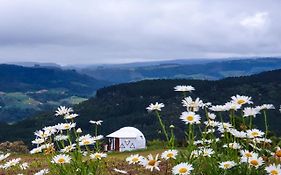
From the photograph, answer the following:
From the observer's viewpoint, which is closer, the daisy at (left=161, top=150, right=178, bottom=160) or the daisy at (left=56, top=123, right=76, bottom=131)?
the daisy at (left=161, top=150, right=178, bottom=160)

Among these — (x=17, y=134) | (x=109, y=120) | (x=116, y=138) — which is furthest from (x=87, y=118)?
(x=116, y=138)

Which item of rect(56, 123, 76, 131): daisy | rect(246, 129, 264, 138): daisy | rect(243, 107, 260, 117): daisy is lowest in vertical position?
rect(56, 123, 76, 131): daisy

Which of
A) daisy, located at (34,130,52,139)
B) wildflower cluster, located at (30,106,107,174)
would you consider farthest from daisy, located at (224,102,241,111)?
daisy, located at (34,130,52,139)

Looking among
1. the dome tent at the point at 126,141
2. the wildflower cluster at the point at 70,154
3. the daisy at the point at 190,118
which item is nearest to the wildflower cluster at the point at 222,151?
the daisy at the point at 190,118

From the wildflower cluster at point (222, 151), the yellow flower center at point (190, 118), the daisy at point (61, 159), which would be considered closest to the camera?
the wildflower cluster at point (222, 151)

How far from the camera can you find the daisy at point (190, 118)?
18.1ft

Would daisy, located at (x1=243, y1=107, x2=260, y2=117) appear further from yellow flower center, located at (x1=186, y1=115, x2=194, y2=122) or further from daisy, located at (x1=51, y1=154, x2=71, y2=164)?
daisy, located at (x1=51, y1=154, x2=71, y2=164)

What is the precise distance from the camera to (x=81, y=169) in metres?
5.92

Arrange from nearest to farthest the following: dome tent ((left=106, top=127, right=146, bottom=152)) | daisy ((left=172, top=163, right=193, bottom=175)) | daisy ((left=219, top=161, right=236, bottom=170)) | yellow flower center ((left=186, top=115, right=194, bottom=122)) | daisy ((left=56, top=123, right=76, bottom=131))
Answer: daisy ((left=172, top=163, right=193, bottom=175)) → daisy ((left=219, top=161, right=236, bottom=170)) → yellow flower center ((left=186, top=115, right=194, bottom=122)) → daisy ((left=56, top=123, right=76, bottom=131)) → dome tent ((left=106, top=127, right=146, bottom=152))

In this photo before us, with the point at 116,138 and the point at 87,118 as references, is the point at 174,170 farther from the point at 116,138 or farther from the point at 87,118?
the point at 87,118

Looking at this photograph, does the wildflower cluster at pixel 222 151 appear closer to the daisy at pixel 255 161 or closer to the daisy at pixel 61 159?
the daisy at pixel 255 161

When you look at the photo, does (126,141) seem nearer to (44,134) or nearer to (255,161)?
(44,134)

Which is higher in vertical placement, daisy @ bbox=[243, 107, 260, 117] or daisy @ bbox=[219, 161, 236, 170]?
daisy @ bbox=[243, 107, 260, 117]

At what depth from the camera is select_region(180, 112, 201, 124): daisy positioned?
5527mm
